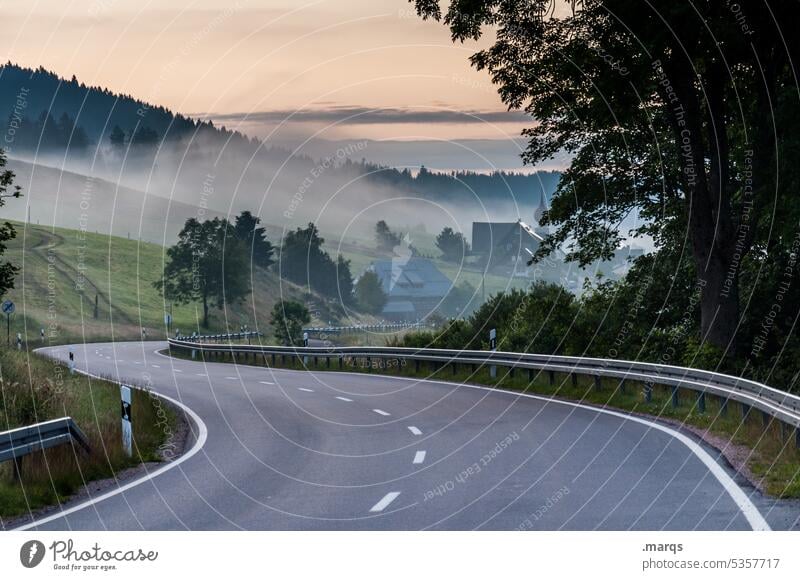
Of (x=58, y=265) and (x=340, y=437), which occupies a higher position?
(x=340, y=437)

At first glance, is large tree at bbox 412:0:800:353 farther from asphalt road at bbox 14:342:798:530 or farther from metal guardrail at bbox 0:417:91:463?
metal guardrail at bbox 0:417:91:463

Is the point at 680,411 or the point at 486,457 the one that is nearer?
the point at 486,457

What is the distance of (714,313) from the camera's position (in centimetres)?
2945

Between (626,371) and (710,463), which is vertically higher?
(626,371)

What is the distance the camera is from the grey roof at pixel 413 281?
174m

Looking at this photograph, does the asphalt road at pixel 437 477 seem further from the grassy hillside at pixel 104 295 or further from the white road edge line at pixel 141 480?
the grassy hillside at pixel 104 295

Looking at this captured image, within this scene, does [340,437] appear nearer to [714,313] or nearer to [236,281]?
[714,313]

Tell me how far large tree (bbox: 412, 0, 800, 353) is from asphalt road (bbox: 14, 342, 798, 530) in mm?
7020

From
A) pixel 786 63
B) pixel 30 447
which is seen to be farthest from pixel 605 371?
pixel 30 447

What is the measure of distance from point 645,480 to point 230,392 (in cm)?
2107

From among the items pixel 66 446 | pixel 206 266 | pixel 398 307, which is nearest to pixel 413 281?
pixel 398 307

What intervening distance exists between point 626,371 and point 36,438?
575 inches

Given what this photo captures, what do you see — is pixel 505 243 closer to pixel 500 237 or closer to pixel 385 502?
pixel 500 237

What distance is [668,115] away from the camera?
97.5 ft
